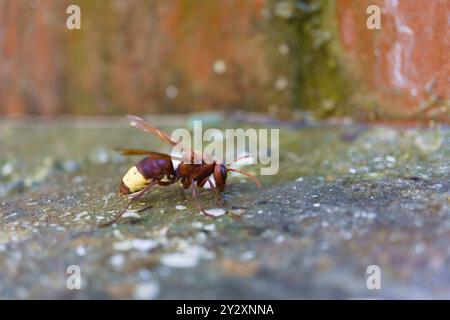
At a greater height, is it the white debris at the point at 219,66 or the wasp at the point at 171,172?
the white debris at the point at 219,66

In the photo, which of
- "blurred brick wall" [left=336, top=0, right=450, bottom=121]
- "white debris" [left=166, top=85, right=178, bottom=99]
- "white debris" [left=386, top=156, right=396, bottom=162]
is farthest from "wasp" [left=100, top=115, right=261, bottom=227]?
"white debris" [left=166, top=85, right=178, bottom=99]

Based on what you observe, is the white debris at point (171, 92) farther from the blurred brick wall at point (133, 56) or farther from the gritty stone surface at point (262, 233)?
the gritty stone surface at point (262, 233)

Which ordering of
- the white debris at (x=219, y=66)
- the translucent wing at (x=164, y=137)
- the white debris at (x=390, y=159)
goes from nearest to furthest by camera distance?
1. the translucent wing at (x=164, y=137)
2. the white debris at (x=390, y=159)
3. the white debris at (x=219, y=66)

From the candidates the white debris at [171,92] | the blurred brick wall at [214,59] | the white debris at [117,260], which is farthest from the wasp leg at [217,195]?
the white debris at [171,92]

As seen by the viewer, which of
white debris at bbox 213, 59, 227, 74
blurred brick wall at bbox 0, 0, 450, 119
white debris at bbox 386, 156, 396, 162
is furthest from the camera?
white debris at bbox 213, 59, 227, 74

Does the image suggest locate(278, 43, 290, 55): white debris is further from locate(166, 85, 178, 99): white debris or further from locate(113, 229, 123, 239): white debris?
locate(113, 229, 123, 239): white debris

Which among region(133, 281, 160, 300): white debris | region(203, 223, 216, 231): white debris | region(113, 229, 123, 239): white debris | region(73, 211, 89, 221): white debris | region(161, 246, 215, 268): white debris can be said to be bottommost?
region(133, 281, 160, 300): white debris
